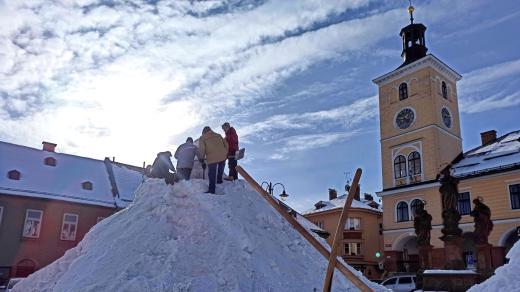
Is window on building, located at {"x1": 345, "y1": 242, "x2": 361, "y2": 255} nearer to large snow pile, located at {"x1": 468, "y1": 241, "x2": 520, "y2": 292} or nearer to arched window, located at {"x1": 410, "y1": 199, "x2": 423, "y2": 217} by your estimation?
arched window, located at {"x1": 410, "y1": 199, "x2": 423, "y2": 217}

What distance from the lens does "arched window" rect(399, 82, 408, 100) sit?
37.3 meters

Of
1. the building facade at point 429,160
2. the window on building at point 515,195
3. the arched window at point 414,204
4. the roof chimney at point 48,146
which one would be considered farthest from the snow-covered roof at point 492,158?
the roof chimney at point 48,146

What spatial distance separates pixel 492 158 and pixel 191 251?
29.2 metres

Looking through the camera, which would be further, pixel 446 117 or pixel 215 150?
pixel 446 117

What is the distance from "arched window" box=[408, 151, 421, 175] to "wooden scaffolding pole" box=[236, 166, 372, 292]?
2767 cm

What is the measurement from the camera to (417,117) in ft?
117

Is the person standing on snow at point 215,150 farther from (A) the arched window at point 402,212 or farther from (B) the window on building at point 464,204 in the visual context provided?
(A) the arched window at point 402,212

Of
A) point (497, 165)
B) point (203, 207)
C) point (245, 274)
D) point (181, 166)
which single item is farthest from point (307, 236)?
point (497, 165)

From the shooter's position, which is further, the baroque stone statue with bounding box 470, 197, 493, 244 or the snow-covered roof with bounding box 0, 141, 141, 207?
the snow-covered roof with bounding box 0, 141, 141, 207

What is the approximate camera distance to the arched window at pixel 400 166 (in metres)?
35.7

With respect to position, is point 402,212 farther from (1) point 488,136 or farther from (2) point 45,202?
(2) point 45,202

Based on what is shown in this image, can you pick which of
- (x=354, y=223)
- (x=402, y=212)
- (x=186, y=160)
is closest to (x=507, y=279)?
(x=186, y=160)

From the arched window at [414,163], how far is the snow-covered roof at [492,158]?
103 inches

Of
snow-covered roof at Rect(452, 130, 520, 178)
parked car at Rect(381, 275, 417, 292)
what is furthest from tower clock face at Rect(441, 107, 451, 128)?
parked car at Rect(381, 275, 417, 292)
